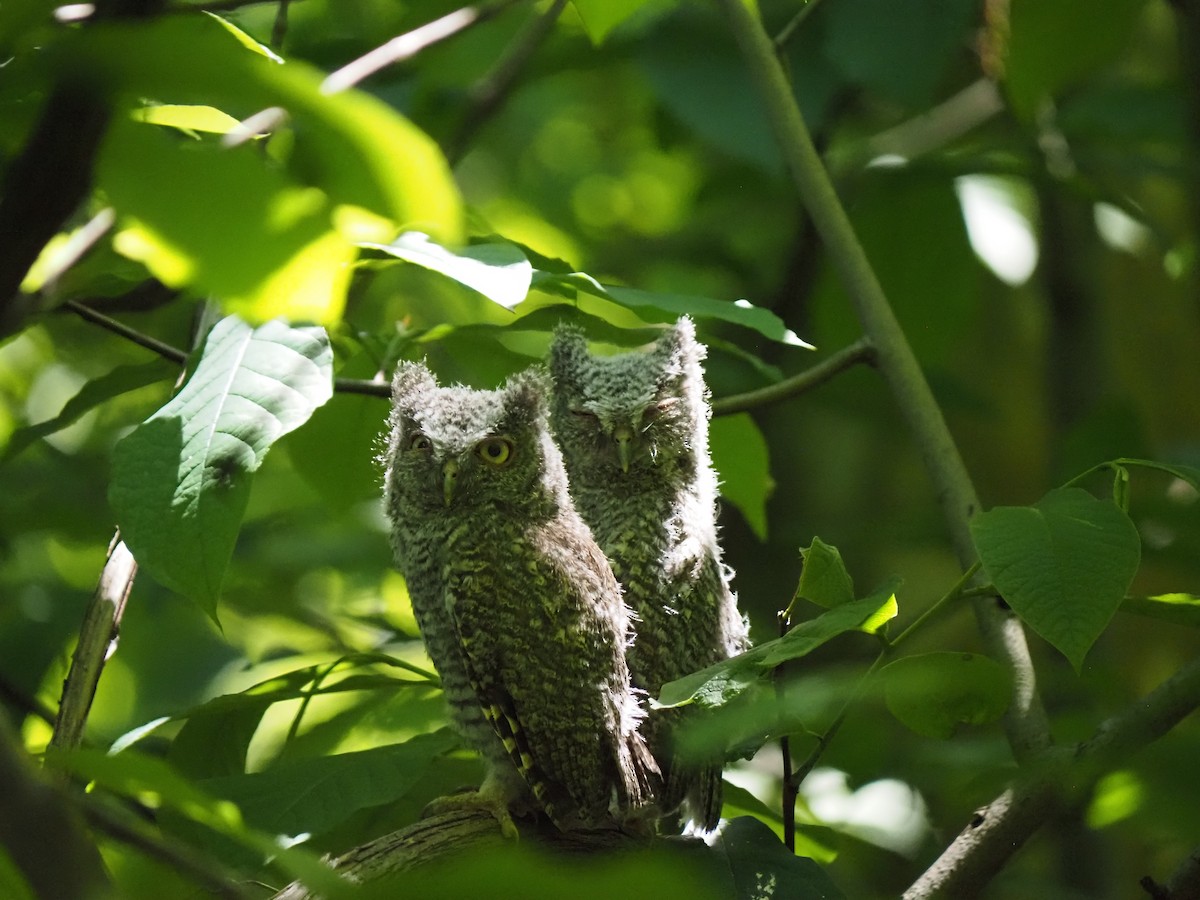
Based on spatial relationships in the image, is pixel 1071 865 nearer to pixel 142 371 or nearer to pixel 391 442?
pixel 391 442

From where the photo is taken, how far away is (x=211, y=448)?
5.58 ft

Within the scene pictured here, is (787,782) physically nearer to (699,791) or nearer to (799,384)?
(699,791)

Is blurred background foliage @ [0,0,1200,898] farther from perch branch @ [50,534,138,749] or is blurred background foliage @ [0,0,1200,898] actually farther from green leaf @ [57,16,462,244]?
perch branch @ [50,534,138,749]

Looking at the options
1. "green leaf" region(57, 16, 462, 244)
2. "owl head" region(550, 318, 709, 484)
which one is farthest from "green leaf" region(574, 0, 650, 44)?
"green leaf" region(57, 16, 462, 244)

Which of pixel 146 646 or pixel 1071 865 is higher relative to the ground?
pixel 146 646

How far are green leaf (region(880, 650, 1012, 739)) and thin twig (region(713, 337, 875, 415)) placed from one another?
2.95 feet

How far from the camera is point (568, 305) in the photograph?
2.29m

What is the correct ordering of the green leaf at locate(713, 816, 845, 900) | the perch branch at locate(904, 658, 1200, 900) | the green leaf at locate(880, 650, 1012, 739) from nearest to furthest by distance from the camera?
1. the green leaf at locate(880, 650, 1012, 739)
2. the perch branch at locate(904, 658, 1200, 900)
3. the green leaf at locate(713, 816, 845, 900)

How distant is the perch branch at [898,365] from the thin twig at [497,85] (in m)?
1.13

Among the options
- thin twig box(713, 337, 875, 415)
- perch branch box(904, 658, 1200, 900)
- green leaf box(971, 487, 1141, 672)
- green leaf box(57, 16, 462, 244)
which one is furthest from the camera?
thin twig box(713, 337, 875, 415)

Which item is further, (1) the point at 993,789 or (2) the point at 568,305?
(2) the point at 568,305

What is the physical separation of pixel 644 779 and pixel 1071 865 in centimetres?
228

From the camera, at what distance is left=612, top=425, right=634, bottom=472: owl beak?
2803 millimetres

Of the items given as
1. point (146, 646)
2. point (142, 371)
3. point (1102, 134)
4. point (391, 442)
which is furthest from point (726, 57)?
point (146, 646)
